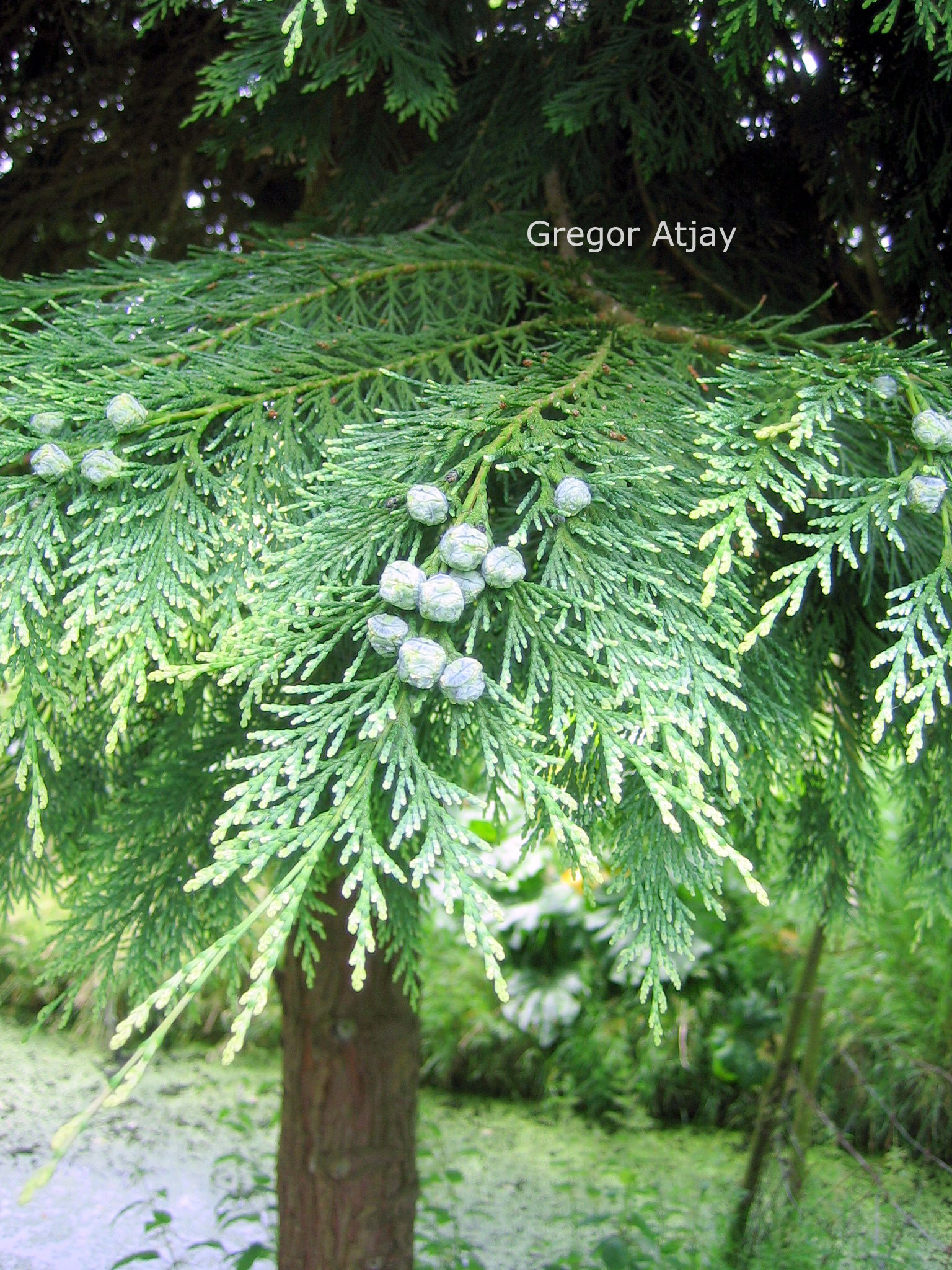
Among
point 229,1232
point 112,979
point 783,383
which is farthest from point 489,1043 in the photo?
point 783,383

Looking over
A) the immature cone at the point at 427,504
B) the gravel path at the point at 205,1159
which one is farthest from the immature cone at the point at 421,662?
the gravel path at the point at 205,1159

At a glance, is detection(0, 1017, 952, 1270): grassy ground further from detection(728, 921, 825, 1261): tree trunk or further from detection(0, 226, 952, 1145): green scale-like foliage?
detection(0, 226, 952, 1145): green scale-like foliage

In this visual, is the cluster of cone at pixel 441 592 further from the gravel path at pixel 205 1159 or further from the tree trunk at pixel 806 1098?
the gravel path at pixel 205 1159

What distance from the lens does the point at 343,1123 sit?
1.92 meters

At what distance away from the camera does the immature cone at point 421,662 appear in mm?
742

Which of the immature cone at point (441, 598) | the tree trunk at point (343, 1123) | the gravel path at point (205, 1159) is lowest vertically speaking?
the gravel path at point (205, 1159)

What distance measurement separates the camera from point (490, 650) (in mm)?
1012

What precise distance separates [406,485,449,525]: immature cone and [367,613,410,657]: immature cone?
0.10 metres

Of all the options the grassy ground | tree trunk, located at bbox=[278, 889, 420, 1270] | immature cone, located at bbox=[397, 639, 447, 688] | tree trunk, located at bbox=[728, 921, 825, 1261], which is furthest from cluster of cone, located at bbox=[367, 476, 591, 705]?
the grassy ground

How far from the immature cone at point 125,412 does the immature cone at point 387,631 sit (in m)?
0.35

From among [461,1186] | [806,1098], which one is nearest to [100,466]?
[806,1098]

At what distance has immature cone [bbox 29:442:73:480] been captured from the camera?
2.93ft

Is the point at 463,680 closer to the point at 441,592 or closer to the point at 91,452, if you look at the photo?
the point at 441,592

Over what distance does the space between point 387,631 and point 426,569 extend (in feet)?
0.25
